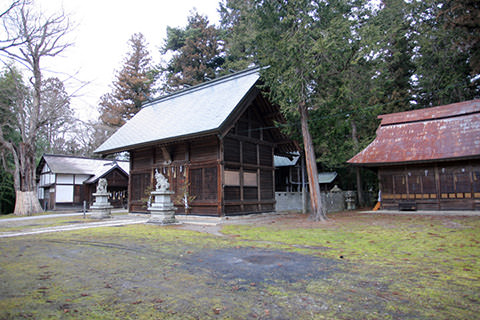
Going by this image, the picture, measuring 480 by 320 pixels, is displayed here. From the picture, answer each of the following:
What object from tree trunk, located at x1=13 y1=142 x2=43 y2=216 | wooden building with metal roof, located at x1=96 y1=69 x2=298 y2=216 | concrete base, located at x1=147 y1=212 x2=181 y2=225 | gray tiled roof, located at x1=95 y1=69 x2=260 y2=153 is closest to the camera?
concrete base, located at x1=147 y1=212 x2=181 y2=225

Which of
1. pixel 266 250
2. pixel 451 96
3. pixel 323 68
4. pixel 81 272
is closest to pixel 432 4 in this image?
pixel 451 96

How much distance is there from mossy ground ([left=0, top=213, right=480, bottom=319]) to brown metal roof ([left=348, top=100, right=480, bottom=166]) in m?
9.85

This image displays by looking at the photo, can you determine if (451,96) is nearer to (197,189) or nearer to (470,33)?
(470,33)

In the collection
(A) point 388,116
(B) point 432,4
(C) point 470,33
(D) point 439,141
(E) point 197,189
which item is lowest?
(E) point 197,189

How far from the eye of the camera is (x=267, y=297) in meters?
3.68

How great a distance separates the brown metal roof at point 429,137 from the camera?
15.8 metres

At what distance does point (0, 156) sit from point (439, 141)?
36288 mm

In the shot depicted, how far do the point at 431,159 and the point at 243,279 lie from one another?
50.6ft

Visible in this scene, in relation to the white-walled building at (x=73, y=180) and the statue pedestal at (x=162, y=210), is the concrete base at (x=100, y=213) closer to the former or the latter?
the statue pedestal at (x=162, y=210)

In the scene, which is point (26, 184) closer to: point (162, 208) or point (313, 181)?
point (162, 208)

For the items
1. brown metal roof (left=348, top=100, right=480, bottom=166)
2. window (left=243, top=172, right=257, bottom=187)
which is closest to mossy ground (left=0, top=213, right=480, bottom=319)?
window (left=243, top=172, right=257, bottom=187)

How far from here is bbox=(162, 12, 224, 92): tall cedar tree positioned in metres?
32.5

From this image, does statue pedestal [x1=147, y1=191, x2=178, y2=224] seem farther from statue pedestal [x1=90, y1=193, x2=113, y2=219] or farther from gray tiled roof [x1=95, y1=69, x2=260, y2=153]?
statue pedestal [x1=90, y1=193, x2=113, y2=219]

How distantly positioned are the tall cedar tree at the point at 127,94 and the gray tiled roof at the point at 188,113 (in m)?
17.3
